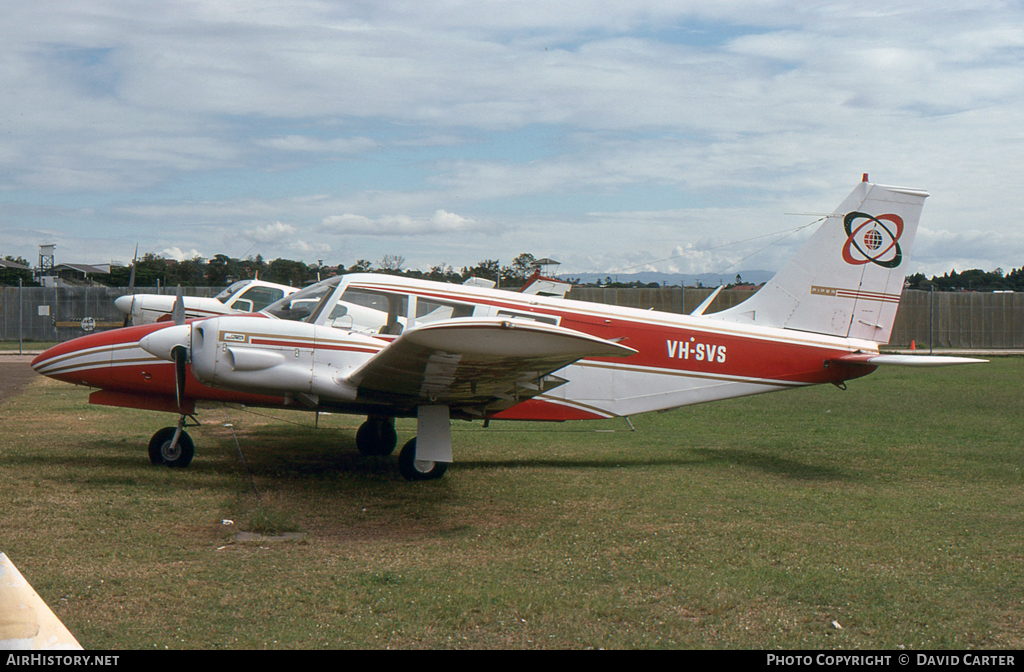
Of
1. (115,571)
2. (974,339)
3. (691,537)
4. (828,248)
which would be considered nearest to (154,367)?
(115,571)

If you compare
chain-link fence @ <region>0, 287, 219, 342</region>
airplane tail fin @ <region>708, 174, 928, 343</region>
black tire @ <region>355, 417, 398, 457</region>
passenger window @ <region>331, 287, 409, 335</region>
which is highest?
airplane tail fin @ <region>708, 174, 928, 343</region>

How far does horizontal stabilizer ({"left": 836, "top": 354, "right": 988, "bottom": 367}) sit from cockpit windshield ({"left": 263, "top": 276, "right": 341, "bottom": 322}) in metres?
6.82

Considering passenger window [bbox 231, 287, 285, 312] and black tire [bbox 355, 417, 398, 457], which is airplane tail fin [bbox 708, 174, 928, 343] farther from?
passenger window [bbox 231, 287, 285, 312]

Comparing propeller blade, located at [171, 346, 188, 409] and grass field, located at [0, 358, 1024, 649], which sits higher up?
propeller blade, located at [171, 346, 188, 409]

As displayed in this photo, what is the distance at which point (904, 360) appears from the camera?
9.29 meters

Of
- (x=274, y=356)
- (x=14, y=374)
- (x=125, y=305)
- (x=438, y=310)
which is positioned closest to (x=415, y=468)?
(x=438, y=310)

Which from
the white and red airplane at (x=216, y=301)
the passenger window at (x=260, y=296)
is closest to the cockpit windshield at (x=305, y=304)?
the white and red airplane at (x=216, y=301)

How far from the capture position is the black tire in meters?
10.6

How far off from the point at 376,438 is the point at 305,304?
233 cm

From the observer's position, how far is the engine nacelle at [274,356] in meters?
7.96

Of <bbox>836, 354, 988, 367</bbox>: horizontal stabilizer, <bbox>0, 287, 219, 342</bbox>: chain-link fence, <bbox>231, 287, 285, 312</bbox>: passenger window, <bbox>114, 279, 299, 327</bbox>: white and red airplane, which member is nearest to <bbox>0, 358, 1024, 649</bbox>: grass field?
<bbox>836, 354, 988, 367</bbox>: horizontal stabilizer

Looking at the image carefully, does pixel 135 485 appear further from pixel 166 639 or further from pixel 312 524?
pixel 166 639

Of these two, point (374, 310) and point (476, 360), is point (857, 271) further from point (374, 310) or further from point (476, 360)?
point (374, 310)

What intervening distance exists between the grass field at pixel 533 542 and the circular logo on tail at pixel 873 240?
2730 millimetres
